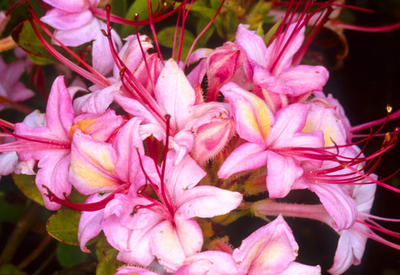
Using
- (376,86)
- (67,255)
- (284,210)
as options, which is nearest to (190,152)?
(284,210)

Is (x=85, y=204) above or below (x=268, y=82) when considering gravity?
below

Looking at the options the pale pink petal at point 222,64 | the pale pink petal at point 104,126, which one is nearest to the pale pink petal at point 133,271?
the pale pink petal at point 104,126

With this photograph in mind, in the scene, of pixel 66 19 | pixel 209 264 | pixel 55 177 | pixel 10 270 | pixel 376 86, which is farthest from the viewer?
pixel 376 86

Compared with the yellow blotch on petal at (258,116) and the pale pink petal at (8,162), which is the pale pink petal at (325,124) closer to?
the yellow blotch on petal at (258,116)

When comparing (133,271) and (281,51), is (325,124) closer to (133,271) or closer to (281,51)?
(281,51)

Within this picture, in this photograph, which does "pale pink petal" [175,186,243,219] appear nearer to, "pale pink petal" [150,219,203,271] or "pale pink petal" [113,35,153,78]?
"pale pink petal" [150,219,203,271]

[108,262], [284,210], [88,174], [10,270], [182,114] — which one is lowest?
[10,270]

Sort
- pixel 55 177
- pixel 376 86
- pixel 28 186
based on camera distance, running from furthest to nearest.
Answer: pixel 376 86, pixel 28 186, pixel 55 177

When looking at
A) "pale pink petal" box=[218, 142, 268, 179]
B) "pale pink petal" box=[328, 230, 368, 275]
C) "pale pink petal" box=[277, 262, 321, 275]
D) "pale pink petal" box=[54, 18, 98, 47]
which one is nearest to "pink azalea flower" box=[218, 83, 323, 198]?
"pale pink petal" box=[218, 142, 268, 179]
